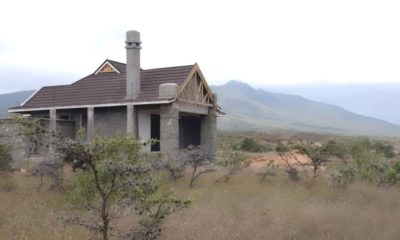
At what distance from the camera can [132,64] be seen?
22688 mm

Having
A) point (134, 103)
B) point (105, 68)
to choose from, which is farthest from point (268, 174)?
point (105, 68)

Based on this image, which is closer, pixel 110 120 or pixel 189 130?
pixel 110 120

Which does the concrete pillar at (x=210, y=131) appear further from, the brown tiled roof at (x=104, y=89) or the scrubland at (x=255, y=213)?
the scrubland at (x=255, y=213)

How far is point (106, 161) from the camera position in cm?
668

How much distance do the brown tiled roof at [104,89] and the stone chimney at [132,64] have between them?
0.35m

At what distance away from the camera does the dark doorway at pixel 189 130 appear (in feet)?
88.5

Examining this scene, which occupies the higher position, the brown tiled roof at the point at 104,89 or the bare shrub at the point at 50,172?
the brown tiled roof at the point at 104,89

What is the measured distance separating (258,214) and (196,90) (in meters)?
14.3

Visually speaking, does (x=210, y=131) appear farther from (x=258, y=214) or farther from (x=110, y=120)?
(x=258, y=214)

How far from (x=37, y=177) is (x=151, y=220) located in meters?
10.7

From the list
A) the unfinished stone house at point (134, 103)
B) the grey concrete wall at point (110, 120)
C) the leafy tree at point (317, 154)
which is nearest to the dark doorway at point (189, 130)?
the unfinished stone house at point (134, 103)

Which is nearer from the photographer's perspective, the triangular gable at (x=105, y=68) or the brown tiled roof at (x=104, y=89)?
the brown tiled roof at (x=104, y=89)

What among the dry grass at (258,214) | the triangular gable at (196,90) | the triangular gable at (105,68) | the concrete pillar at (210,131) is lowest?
the dry grass at (258,214)

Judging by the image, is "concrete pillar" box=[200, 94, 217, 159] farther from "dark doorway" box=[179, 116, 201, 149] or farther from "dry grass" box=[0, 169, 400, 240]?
"dry grass" box=[0, 169, 400, 240]
